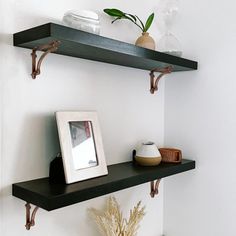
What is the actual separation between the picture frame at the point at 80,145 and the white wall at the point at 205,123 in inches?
21.8

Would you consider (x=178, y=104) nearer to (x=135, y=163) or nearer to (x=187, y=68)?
(x=187, y=68)

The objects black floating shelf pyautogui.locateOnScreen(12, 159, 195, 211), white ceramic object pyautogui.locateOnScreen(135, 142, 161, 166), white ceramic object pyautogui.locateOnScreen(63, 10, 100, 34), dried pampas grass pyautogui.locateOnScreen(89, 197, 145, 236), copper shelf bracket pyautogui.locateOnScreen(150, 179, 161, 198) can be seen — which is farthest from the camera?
copper shelf bracket pyautogui.locateOnScreen(150, 179, 161, 198)

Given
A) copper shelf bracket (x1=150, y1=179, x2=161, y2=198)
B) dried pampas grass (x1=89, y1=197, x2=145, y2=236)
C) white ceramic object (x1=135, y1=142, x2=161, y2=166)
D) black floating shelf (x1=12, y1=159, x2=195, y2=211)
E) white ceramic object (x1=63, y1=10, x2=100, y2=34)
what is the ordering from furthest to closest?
copper shelf bracket (x1=150, y1=179, x2=161, y2=198)
white ceramic object (x1=135, y1=142, x2=161, y2=166)
dried pampas grass (x1=89, y1=197, x2=145, y2=236)
white ceramic object (x1=63, y1=10, x2=100, y2=34)
black floating shelf (x1=12, y1=159, x2=195, y2=211)

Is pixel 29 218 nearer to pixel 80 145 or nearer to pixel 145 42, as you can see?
pixel 80 145

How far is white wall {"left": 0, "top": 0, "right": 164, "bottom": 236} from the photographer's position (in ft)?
2.95

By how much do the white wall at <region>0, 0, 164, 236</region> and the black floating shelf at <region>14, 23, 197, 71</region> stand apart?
57 millimetres

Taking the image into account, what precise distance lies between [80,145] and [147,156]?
0.35 metres

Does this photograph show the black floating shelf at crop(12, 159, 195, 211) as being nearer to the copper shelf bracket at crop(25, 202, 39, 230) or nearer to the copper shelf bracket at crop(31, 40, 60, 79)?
the copper shelf bracket at crop(25, 202, 39, 230)

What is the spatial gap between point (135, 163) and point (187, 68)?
0.49 m

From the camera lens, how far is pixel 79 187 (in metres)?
0.89

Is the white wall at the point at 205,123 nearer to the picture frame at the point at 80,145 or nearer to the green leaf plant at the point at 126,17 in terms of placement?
the green leaf plant at the point at 126,17

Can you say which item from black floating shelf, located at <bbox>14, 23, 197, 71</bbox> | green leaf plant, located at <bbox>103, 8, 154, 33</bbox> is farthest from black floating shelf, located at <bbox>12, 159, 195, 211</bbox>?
green leaf plant, located at <bbox>103, 8, 154, 33</bbox>

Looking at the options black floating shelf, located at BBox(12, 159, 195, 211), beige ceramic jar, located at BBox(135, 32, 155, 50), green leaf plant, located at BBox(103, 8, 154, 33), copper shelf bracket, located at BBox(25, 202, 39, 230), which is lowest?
copper shelf bracket, located at BBox(25, 202, 39, 230)

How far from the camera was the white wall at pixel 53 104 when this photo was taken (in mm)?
898
